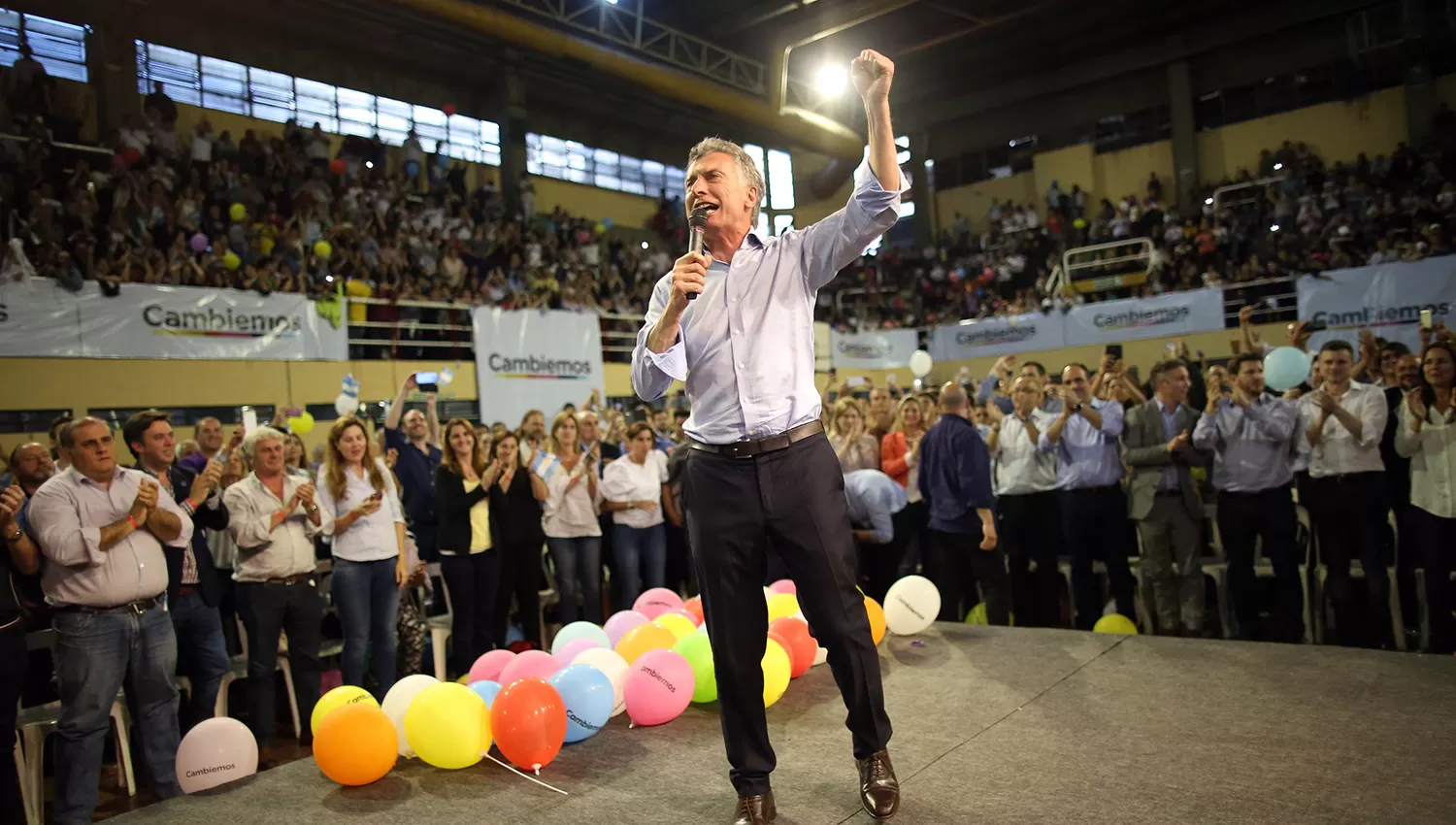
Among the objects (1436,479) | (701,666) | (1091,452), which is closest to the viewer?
(701,666)

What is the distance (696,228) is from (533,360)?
8.95 metres

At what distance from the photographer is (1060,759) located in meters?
2.23

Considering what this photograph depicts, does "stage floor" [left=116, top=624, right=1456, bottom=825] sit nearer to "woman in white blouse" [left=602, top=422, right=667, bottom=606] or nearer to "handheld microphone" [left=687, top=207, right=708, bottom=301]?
"handheld microphone" [left=687, top=207, right=708, bottom=301]

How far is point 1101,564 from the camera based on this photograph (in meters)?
5.39

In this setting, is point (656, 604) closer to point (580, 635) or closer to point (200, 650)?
point (580, 635)

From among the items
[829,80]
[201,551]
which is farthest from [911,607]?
[829,80]

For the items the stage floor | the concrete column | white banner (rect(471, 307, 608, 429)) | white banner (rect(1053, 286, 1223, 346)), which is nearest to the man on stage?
the stage floor

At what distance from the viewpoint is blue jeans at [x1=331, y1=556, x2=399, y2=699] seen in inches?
162

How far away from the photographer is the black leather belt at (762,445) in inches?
82.0

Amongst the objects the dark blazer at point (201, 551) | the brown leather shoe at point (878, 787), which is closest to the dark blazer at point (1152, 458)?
the brown leather shoe at point (878, 787)

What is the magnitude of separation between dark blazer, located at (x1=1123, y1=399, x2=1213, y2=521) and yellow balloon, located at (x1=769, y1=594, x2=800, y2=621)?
83.4 inches

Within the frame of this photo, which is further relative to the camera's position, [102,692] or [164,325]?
[164,325]

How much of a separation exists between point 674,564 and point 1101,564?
9.23 feet

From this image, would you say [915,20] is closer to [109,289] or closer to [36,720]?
[109,289]
